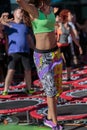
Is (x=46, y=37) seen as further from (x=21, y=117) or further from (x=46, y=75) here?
(x=21, y=117)

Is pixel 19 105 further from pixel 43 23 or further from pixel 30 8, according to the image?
pixel 30 8

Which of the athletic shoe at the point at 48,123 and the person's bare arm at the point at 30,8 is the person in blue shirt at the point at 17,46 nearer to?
the athletic shoe at the point at 48,123

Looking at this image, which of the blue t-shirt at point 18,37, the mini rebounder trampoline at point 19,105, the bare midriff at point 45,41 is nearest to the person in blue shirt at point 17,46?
the blue t-shirt at point 18,37

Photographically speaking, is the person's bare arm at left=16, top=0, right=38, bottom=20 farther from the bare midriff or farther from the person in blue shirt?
the person in blue shirt

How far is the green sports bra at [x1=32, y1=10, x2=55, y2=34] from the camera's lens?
5016mm

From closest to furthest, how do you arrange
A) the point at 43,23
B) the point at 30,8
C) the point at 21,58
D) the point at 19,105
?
the point at 30,8 → the point at 43,23 → the point at 19,105 → the point at 21,58

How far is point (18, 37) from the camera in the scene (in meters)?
7.59

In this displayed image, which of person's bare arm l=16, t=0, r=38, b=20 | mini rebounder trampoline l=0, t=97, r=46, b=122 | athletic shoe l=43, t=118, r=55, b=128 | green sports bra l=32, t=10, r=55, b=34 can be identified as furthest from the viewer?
mini rebounder trampoline l=0, t=97, r=46, b=122

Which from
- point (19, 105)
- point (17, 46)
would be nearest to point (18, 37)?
point (17, 46)

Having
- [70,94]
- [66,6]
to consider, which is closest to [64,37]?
[70,94]

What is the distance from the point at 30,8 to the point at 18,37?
273 centimetres

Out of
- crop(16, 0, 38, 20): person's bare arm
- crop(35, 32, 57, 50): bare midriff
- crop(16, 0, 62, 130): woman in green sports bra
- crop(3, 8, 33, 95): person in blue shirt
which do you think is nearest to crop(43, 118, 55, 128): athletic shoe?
crop(16, 0, 62, 130): woman in green sports bra

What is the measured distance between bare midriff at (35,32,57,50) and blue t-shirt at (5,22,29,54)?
2.42 meters

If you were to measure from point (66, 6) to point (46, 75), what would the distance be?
10.6 m
